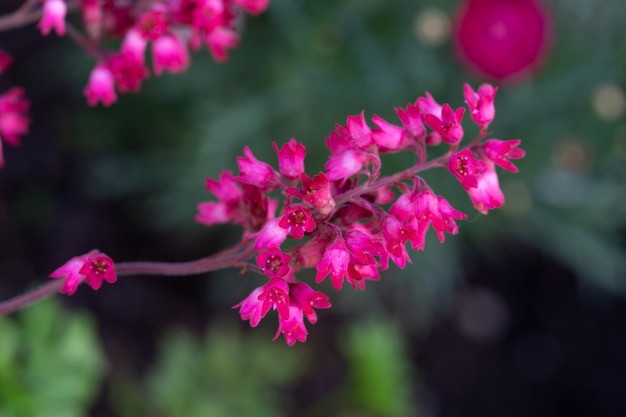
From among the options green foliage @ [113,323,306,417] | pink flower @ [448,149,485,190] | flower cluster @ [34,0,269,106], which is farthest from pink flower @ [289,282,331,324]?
green foliage @ [113,323,306,417]

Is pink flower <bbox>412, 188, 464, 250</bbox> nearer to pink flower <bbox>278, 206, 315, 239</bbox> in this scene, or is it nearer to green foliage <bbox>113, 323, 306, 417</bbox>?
pink flower <bbox>278, 206, 315, 239</bbox>

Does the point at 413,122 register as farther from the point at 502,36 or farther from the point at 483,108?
the point at 502,36

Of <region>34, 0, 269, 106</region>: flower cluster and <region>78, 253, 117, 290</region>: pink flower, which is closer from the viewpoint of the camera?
<region>78, 253, 117, 290</region>: pink flower

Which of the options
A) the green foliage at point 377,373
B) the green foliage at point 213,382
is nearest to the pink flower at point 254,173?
the green foliage at point 213,382

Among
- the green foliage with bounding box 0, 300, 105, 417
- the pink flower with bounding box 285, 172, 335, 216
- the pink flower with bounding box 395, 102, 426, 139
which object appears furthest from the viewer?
the green foliage with bounding box 0, 300, 105, 417

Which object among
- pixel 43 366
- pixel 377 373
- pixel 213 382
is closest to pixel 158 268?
pixel 43 366

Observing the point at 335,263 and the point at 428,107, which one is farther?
the point at 428,107

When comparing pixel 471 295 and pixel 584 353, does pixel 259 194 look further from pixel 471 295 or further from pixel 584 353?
pixel 584 353
